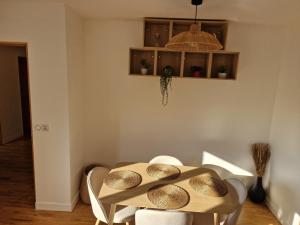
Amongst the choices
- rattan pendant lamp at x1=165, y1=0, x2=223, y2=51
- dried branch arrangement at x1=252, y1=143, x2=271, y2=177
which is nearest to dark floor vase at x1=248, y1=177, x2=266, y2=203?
dried branch arrangement at x1=252, y1=143, x2=271, y2=177

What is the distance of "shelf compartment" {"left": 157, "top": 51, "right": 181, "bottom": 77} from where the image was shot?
3.06 m

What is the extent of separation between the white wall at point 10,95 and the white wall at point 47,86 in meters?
2.84

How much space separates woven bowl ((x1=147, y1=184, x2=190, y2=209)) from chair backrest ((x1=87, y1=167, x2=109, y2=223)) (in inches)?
17.9

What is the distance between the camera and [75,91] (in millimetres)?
2812

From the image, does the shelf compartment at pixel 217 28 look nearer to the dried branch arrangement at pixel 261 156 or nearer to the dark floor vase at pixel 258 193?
the dried branch arrangement at pixel 261 156

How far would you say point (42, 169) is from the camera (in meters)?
2.72

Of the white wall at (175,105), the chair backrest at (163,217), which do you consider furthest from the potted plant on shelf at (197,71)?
the chair backrest at (163,217)

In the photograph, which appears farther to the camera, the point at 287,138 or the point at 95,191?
the point at 287,138

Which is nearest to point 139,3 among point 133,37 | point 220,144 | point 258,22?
point 133,37

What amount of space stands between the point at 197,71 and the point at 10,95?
4359 millimetres

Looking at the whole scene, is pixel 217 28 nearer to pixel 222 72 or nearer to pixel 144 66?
pixel 222 72

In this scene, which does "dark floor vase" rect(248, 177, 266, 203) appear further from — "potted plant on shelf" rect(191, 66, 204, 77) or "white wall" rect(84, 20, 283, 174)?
"potted plant on shelf" rect(191, 66, 204, 77)

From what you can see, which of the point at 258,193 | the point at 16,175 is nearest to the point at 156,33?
the point at 258,193

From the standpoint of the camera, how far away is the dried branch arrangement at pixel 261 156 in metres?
3.04
